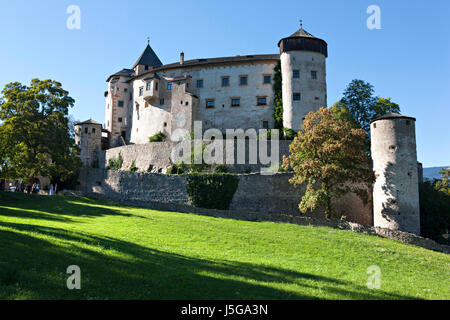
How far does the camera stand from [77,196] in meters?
35.1

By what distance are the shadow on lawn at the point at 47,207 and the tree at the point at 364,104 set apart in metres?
32.1

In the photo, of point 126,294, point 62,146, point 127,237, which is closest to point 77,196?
point 62,146

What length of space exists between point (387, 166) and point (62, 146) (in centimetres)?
2713

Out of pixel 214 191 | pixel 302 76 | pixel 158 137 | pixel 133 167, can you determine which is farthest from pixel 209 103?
pixel 214 191

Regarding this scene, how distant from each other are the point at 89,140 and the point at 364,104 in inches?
1449

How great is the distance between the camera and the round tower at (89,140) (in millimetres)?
55719

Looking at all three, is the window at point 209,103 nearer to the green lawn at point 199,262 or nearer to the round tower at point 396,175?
the round tower at point 396,175

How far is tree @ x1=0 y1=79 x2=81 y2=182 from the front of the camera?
108 ft

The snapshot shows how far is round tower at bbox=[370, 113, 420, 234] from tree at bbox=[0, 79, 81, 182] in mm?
25926

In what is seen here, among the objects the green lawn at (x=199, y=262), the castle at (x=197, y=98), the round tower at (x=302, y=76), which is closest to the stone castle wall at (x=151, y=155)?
the castle at (x=197, y=98)

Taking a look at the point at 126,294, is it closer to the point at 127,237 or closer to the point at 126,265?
the point at 126,265

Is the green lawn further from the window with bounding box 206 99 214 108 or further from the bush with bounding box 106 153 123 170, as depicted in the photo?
the window with bounding box 206 99 214 108

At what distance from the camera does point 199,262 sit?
13.7 metres
